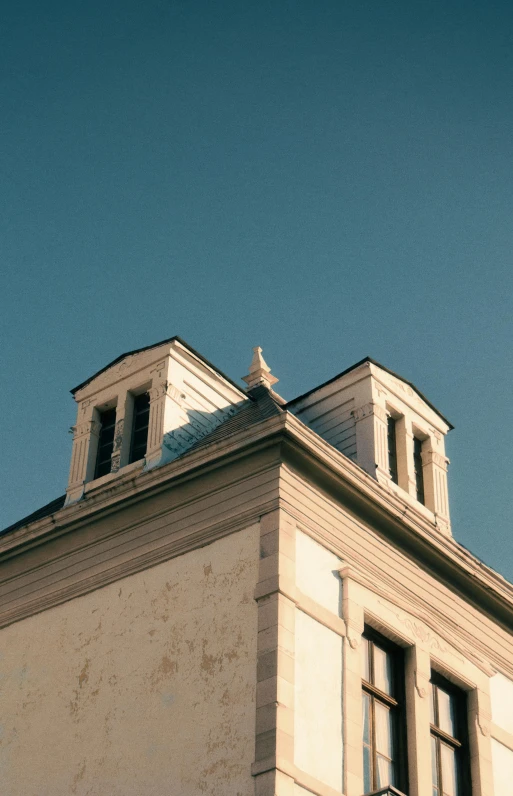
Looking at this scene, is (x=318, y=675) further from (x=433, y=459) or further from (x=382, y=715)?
(x=433, y=459)

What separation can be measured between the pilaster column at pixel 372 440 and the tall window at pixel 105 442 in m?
3.90

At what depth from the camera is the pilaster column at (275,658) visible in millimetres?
15727

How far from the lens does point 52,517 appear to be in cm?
2044

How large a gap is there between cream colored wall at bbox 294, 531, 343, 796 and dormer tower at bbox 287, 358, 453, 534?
309 cm

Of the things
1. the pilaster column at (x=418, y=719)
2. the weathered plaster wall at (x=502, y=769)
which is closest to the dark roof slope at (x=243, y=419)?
the pilaster column at (x=418, y=719)

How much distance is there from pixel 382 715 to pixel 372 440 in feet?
15.4

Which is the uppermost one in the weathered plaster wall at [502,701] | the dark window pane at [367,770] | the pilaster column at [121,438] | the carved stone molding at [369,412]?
the carved stone molding at [369,412]

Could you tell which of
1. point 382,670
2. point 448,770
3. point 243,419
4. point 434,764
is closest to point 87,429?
point 243,419

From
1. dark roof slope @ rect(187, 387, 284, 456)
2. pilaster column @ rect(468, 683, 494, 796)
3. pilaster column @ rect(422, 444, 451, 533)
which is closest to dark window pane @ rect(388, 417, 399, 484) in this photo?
pilaster column @ rect(422, 444, 451, 533)

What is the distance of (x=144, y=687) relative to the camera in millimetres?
17812

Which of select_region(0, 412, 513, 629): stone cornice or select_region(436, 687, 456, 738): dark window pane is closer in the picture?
select_region(0, 412, 513, 629): stone cornice

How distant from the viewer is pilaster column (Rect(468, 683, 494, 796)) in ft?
62.1

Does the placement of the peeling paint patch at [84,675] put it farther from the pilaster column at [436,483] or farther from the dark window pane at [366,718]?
the pilaster column at [436,483]

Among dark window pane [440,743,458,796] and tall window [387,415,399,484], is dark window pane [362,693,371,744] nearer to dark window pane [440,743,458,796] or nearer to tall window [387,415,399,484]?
dark window pane [440,743,458,796]
